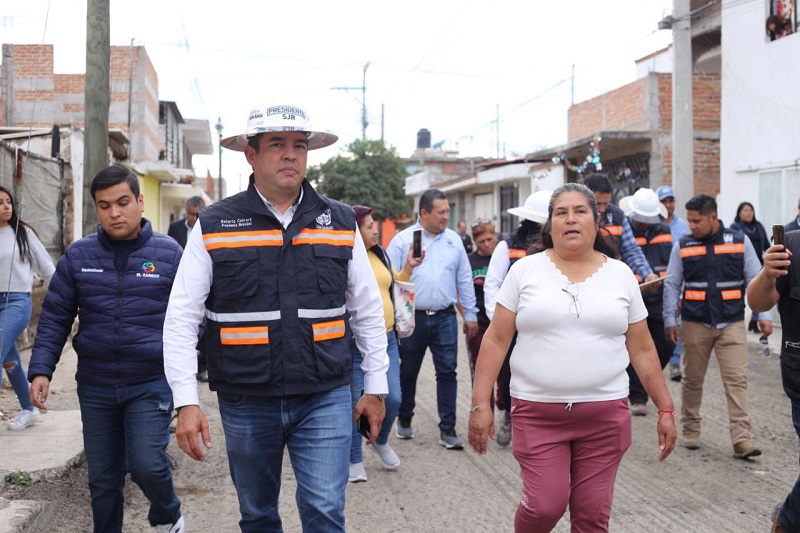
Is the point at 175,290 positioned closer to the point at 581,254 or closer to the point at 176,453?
the point at 581,254

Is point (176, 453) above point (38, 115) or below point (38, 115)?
below

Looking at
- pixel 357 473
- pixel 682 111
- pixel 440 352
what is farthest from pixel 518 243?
pixel 682 111

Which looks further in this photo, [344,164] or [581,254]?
[344,164]

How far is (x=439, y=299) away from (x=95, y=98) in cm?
364

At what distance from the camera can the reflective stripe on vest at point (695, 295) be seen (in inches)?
295

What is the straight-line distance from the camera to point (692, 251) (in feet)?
25.1

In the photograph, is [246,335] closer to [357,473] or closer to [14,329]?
[357,473]

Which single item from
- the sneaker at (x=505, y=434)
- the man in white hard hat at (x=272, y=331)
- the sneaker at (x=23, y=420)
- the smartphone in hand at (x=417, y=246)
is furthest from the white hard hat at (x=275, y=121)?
the sneaker at (x=505, y=434)

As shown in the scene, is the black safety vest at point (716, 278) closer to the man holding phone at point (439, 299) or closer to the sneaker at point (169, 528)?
the man holding phone at point (439, 299)

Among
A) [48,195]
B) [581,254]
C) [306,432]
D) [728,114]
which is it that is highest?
[728,114]

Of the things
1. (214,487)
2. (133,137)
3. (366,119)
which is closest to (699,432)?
(214,487)

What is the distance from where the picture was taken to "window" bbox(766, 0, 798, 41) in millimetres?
14961

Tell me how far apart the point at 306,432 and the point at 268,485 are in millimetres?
301

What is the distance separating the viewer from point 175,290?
11.9 ft
